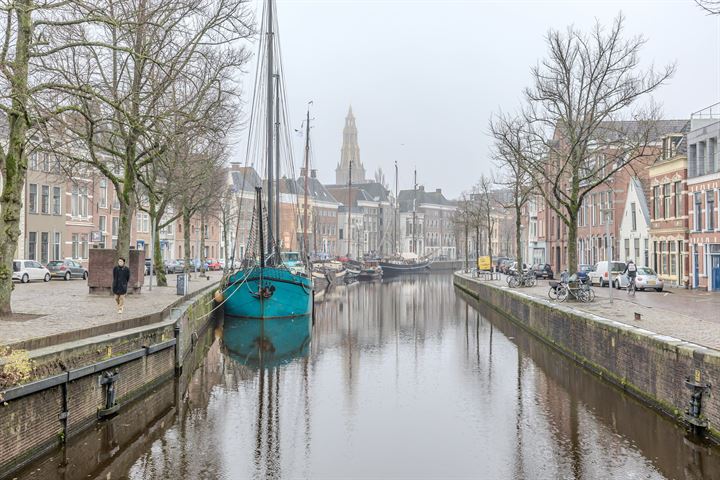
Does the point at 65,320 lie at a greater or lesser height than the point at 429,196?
lesser

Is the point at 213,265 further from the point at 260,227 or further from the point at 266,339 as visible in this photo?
the point at 266,339

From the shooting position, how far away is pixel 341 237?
4904 inches

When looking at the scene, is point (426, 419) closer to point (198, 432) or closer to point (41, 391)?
point (198, 432)

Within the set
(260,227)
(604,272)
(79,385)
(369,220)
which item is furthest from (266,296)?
(369,220)

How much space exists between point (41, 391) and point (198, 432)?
3.22 meters

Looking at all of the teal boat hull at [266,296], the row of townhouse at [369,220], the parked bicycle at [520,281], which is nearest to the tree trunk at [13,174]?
the teal boat hull at [266,296]

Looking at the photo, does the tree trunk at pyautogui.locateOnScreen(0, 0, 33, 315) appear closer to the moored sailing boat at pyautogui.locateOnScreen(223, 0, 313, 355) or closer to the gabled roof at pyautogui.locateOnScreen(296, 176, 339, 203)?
the moored sailing boat at pyautogui.locateOnScreen(223, 0, 313, 355)

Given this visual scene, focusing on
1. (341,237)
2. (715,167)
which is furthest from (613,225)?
(341,237)

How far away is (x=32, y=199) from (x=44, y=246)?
347 centimetres

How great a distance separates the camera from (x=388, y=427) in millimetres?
14062

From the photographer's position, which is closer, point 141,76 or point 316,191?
point 141,76

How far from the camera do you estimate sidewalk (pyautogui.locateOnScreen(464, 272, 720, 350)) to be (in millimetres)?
16578

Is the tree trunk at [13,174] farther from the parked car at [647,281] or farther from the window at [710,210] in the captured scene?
the window at [710,210]

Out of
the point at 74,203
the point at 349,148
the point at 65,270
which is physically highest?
the point at 349,148
